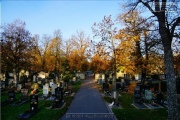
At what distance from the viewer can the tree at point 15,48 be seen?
91.0 feet

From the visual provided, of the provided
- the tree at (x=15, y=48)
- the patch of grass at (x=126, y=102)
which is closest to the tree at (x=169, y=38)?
the patch of grass at (x=126, y=102)

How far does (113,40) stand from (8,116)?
489 inches

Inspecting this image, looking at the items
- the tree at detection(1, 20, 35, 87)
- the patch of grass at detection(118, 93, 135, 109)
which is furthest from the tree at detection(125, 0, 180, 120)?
the tree at detection(1, 20, 35, 87)

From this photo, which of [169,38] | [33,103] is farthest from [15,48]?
[169,38]

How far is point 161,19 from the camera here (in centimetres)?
1038

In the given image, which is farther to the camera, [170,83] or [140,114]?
[140,114]

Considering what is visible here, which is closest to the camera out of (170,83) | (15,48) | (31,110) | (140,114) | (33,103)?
(170,83)

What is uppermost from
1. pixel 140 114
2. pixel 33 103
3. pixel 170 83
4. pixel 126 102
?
pixel 170 83

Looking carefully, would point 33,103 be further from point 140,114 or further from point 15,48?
point 15,48

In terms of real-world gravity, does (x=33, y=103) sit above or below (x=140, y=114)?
above

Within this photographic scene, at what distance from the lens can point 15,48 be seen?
28.4m

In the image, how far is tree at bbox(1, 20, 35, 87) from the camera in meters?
27.7

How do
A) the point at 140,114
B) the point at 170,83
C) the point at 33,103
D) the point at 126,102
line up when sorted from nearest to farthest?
the point at 170,83 < the point at 140,114 < the point at 33,103 < the point at 126,102

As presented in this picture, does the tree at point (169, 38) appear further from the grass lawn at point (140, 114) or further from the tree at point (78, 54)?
the tree at point (78, 54)
